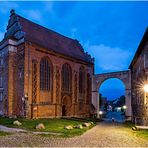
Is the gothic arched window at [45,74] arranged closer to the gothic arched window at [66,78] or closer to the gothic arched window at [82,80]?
the gothic arched window at [66,78]

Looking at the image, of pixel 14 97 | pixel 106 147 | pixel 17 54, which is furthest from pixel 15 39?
pixel 106 147

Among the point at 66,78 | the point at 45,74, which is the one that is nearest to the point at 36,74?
the point at 45,74

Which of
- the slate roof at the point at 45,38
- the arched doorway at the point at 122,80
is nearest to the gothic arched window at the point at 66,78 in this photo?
the slate roof at the point at 45,38

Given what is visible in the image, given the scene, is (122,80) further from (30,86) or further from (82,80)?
(30,86)

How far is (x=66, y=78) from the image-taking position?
37969 millimetres

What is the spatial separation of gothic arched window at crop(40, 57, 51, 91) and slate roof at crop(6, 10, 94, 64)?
8.02ft

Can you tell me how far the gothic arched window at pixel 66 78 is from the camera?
Result: 3732cm

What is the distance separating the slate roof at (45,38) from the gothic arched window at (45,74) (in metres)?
2.45

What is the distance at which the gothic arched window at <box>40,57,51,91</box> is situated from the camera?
3319 cm

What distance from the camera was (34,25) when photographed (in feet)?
121

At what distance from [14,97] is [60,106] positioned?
26.1 ft

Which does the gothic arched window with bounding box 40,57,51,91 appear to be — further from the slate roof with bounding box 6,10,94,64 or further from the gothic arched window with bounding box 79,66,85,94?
the gothic arched window with bounding box 79,66,85,94

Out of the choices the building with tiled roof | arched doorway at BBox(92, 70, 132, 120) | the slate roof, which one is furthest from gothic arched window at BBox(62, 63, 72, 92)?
arched doorway at BBox(92, 70, 132, 120)

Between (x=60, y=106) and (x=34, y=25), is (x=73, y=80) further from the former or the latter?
(x=34, y=25)
